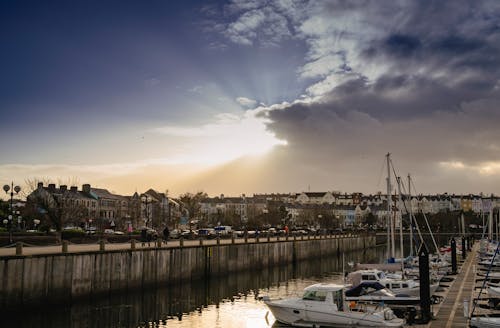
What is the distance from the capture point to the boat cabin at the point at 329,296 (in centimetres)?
2947

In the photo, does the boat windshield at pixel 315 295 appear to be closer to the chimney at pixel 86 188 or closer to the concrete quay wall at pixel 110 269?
the concrete quay wall at pixel 110 269

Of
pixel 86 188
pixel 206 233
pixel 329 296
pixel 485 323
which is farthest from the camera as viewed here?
pixel 86 188

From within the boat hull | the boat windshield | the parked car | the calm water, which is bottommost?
the calm water

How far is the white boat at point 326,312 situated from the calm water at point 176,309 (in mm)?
2519

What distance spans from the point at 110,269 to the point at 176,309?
7312 millimetres

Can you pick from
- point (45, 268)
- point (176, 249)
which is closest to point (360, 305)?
Answer: point (45, 268)

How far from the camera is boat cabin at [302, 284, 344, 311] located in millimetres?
29469

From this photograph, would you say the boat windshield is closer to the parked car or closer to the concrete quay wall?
the concrete quay wall

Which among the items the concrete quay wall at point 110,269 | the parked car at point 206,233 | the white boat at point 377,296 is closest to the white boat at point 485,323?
the white boat at point 377,296

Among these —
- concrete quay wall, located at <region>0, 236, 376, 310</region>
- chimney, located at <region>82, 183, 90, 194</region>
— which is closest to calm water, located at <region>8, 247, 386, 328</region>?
concrete quay wall, located at <region>0, 236, 376, 310</region>

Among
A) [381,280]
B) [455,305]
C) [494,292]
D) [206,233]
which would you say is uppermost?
[206,233]

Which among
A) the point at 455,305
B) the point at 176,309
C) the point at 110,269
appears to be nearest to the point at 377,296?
the point at 455,305

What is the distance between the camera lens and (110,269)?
138ft

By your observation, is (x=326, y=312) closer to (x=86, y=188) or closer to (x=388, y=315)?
(x=388, y=315)
